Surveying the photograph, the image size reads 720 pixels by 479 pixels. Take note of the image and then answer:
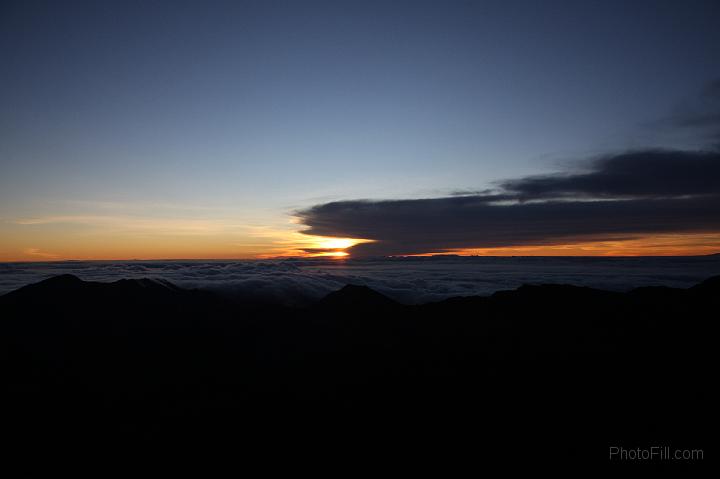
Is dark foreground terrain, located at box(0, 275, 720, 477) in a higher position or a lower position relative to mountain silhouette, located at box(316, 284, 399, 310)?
lower

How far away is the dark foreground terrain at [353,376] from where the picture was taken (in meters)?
17.9

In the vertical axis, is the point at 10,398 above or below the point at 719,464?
above

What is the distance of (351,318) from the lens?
2797cm

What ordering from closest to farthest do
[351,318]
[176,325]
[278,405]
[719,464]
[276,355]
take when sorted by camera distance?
[719,464] → [278,405] → [276,355] → [176,325] → [351,318]

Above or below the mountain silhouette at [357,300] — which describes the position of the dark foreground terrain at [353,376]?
below

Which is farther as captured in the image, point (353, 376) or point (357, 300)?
point (357, 300)

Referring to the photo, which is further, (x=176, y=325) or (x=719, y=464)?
(x=176, y=325)

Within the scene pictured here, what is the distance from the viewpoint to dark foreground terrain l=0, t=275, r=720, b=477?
17859 mm

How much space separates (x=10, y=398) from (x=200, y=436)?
11397mm

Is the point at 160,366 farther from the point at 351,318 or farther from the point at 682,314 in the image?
the point at 682,314

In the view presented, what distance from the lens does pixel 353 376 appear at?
22500mm

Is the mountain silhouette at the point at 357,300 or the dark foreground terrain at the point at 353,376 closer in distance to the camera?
the dark foreground terrain at the point at 353,376

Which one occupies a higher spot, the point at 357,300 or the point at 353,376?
the point at 357,300

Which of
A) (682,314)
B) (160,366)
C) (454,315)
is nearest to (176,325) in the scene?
(160,366)
